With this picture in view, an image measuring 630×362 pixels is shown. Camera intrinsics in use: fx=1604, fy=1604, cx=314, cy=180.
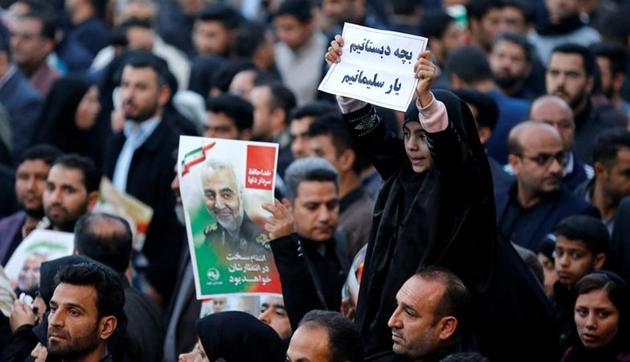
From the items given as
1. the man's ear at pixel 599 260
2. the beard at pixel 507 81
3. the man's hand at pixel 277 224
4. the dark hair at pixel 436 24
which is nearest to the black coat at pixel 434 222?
the man's hand at pixel 277 224

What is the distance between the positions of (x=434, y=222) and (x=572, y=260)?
1736 millimetres

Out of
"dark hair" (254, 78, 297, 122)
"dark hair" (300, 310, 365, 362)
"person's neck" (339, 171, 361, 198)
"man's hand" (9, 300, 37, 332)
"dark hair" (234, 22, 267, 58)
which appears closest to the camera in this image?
"dark hair" (300, 310, 365, 362)

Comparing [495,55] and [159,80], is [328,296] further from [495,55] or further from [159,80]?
[495,55]

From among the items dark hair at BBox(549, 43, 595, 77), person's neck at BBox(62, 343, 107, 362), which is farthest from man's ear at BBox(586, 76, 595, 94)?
person's neck at BBox(62, 343, 107, 362)

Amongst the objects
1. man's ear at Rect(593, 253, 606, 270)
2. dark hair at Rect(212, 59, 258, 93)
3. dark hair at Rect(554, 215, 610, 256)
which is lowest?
man's ear at Rect(593, 253, 606, 270)

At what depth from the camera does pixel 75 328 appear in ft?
24.4

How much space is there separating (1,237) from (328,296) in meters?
2.67

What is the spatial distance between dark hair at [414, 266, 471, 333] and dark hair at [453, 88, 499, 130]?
3255 millimetres

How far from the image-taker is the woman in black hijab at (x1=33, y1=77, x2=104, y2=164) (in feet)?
43.0

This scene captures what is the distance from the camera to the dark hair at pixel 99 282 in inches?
296

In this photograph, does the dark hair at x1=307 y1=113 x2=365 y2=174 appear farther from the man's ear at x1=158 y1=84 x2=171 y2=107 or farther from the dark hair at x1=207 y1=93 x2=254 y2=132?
the man's ear at x1=158 y1=84 x2=171 y2=107

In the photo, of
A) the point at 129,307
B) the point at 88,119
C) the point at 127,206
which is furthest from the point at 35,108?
the point at 129,307

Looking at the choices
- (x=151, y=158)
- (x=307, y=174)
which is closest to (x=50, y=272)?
(x=307, y=174)

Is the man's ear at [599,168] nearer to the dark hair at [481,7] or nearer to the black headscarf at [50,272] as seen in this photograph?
the black headscarf at [50,272]
